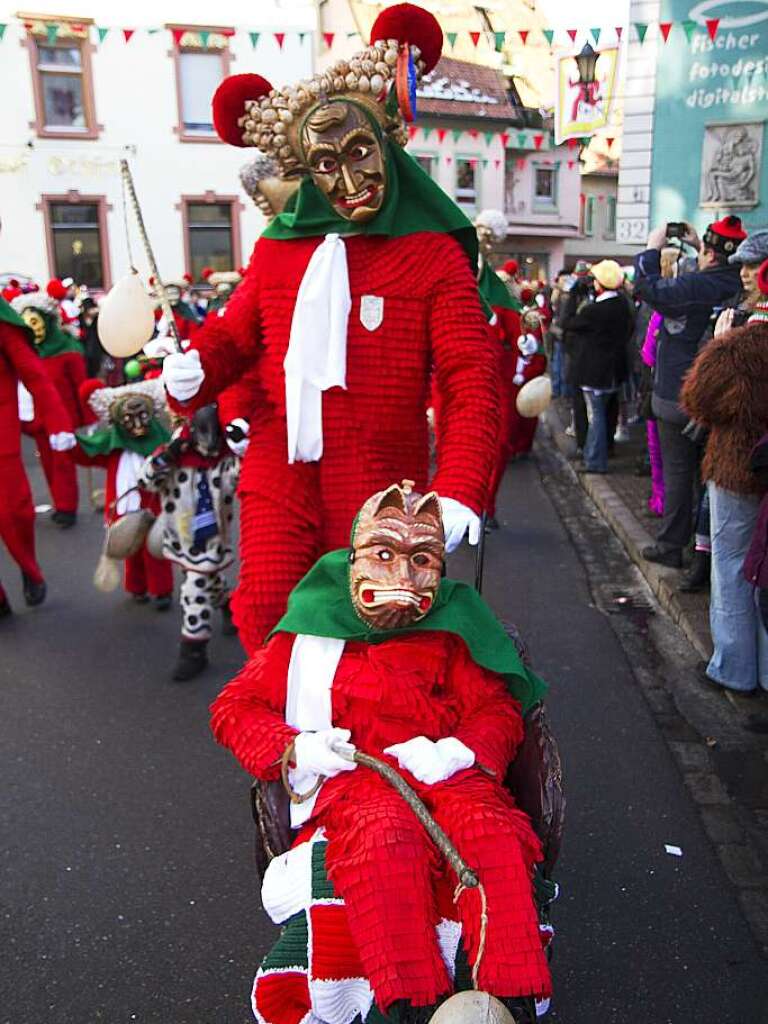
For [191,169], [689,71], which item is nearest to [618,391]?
[689,71]

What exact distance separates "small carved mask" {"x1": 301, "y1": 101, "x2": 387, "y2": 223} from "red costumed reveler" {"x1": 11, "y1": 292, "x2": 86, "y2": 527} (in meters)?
4.68

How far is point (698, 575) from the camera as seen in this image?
5266 millimetres

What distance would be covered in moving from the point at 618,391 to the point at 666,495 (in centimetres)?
303

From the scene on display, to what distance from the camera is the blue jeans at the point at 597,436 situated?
840 centimetres

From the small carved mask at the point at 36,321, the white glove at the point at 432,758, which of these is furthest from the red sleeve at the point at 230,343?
the small carved mask at the point at 36,321

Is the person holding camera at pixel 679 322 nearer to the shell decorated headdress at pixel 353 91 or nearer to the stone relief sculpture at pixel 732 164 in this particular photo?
the shell decorated headdress at pixel 353 91

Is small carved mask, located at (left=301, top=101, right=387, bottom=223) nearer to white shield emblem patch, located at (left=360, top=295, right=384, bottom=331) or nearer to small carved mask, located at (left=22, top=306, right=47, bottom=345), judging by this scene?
white shield emblem patch, located at (left=360, top=295, right=384, bottom=331)

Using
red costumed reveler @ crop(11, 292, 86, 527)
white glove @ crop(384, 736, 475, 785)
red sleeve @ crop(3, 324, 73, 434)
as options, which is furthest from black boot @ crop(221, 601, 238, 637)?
white glove @ crop(384, 736, 475, 785)

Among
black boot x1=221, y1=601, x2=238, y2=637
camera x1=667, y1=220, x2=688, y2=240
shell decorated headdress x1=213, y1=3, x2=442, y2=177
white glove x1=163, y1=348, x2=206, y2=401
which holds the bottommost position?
black boot x1=221, y1=601, x2=238, y2=637

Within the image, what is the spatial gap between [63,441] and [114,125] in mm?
16204

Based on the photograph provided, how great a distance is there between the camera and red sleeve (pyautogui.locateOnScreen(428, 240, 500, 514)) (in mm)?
2623

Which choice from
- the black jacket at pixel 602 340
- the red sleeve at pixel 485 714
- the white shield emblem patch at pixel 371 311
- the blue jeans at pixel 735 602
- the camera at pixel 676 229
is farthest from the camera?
the black jacket at pixel 602 340

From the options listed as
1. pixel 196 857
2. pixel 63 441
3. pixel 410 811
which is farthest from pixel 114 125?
pixel 410 811

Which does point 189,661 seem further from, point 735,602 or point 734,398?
point 734,398
